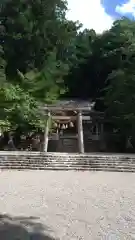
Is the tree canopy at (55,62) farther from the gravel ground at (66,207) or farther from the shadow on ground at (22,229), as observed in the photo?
the shadow on ground at (22,229)

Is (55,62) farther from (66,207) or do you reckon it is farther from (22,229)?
(22,229)

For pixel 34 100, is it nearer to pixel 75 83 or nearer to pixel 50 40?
pixel 50 40

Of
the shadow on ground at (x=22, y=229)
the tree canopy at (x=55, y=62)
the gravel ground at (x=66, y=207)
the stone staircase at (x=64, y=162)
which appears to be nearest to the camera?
the shadow on ground at (x=22, y=229)

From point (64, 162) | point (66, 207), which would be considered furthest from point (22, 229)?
point (64, 162)

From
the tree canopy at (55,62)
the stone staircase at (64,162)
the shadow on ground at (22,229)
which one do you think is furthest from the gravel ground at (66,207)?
the tree canopy at (55,62)

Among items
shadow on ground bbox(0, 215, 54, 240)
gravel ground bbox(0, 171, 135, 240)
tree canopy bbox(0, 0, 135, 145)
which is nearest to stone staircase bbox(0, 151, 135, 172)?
gravel ground bbox(0, 171, 135, 240)

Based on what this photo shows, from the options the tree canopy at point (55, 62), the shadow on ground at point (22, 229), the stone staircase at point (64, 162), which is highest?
the tree canopy at point (55, 62)

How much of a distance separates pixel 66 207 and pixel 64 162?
7.94 metres

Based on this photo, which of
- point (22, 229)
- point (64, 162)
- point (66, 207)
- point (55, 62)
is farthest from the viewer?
point (55, 62)

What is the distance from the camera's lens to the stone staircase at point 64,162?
1722 cm

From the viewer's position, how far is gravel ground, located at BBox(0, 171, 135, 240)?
→ 7.54m

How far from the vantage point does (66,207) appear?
9680 mm

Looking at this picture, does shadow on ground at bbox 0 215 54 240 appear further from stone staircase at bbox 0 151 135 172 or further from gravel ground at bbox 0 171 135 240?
stone staircase at bbox 0 151 135 172

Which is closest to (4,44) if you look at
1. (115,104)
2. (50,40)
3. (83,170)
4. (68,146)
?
(50,40)
